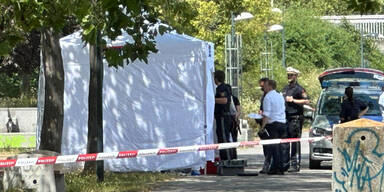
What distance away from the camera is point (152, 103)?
19.4 meters

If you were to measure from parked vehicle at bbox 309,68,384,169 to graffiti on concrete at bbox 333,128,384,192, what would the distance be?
10.3 m

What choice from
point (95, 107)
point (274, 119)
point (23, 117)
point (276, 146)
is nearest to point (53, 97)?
point (95, 107)

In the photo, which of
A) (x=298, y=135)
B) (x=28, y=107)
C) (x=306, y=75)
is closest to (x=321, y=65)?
(x=306, y=75)

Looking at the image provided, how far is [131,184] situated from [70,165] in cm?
295

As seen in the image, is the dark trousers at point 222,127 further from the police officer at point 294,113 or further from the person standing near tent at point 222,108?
the police officer at point 294,113

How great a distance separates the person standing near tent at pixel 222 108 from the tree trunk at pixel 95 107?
240 centimetres

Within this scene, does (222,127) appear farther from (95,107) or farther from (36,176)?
(36,176)

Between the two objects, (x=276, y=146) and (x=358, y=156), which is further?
(x=276, y=146)

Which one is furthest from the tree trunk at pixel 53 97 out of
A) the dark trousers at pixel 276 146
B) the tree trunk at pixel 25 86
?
the tree trunk at pixel 25 86

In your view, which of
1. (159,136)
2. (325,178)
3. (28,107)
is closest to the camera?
(325,178)

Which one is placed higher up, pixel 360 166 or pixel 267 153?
pixel 267 153

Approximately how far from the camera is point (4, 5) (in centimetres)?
1384

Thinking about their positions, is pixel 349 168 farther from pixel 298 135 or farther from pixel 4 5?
pixel 298 135

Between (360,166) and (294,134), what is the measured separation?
9770mm
